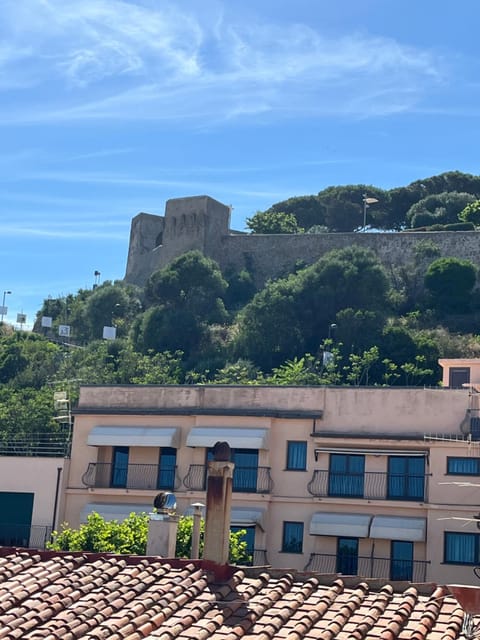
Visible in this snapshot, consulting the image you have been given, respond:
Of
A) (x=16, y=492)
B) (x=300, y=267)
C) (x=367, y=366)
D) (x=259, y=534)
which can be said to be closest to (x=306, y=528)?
(x=259, y=534)

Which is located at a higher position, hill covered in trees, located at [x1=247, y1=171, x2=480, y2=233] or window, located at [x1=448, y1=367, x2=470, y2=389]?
hill covered in trees, located at [x1=247, y1=171, x2=480, y2=233]

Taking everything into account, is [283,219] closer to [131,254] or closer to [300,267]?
[131,254]

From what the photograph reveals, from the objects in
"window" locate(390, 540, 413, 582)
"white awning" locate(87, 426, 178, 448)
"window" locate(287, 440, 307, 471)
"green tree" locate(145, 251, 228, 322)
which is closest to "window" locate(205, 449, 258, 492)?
"window" locate(287, 440, 307, 471)

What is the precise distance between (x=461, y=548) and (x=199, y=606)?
58.5 feet

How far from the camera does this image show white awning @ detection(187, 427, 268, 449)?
33.1 meters

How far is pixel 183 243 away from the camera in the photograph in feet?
281

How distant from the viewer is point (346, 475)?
33.0 meters

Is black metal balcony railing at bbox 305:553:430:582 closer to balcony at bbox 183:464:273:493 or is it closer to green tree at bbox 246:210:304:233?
balcony at bbox 183:464:273:493

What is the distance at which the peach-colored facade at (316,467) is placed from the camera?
3133cm

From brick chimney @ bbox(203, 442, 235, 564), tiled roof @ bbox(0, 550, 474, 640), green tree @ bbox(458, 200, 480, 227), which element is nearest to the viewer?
tiled roof @ bbox(0, 550, 474, 640)

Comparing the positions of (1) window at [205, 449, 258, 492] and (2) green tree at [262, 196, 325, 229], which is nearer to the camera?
(1) window at [205, 449, 258, 492]

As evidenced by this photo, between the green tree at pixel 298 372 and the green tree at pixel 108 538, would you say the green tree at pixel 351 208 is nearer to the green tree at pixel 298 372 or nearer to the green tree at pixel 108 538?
the green tree at pixel 298 372

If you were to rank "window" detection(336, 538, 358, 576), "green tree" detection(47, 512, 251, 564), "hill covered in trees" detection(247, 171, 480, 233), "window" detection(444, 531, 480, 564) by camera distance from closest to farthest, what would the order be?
"green tree" detection(47, 512, 251, 564) → "window" detection(444, 531, 480, 564) → "window" detection(336, 538, 358, 576) → "hill covered in trees" detection(247, 171, 480, 233)

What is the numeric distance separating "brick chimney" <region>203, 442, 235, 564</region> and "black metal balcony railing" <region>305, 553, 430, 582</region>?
16036 millimetres
